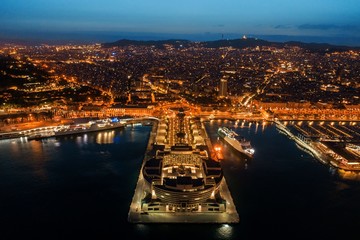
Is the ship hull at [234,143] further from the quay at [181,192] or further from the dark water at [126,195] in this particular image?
the quay at [181,192]

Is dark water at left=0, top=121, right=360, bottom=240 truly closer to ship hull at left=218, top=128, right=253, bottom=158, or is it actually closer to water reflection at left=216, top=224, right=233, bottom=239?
water reflection at left=216, top=224, right=233, bottom=239

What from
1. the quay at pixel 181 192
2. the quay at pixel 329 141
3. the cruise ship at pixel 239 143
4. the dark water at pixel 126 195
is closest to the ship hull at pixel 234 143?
the cruise ship at pixel 239 143

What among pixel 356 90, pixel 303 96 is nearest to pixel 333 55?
pixel 356 90

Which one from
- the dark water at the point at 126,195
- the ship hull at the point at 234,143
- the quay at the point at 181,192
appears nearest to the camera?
the dark water at the point at 126,195

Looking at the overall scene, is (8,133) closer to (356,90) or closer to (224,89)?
(224,89)

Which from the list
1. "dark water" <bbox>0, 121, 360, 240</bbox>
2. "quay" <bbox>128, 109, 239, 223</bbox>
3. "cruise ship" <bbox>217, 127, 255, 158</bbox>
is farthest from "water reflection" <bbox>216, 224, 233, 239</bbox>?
"cruise ship" <bbox>217, 127, 255, 158</bbox>

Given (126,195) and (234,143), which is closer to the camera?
(126,195)

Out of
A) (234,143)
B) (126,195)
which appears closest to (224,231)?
(126,195)

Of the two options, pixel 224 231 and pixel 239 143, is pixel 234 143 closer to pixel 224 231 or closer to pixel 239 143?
pixel 239 143
